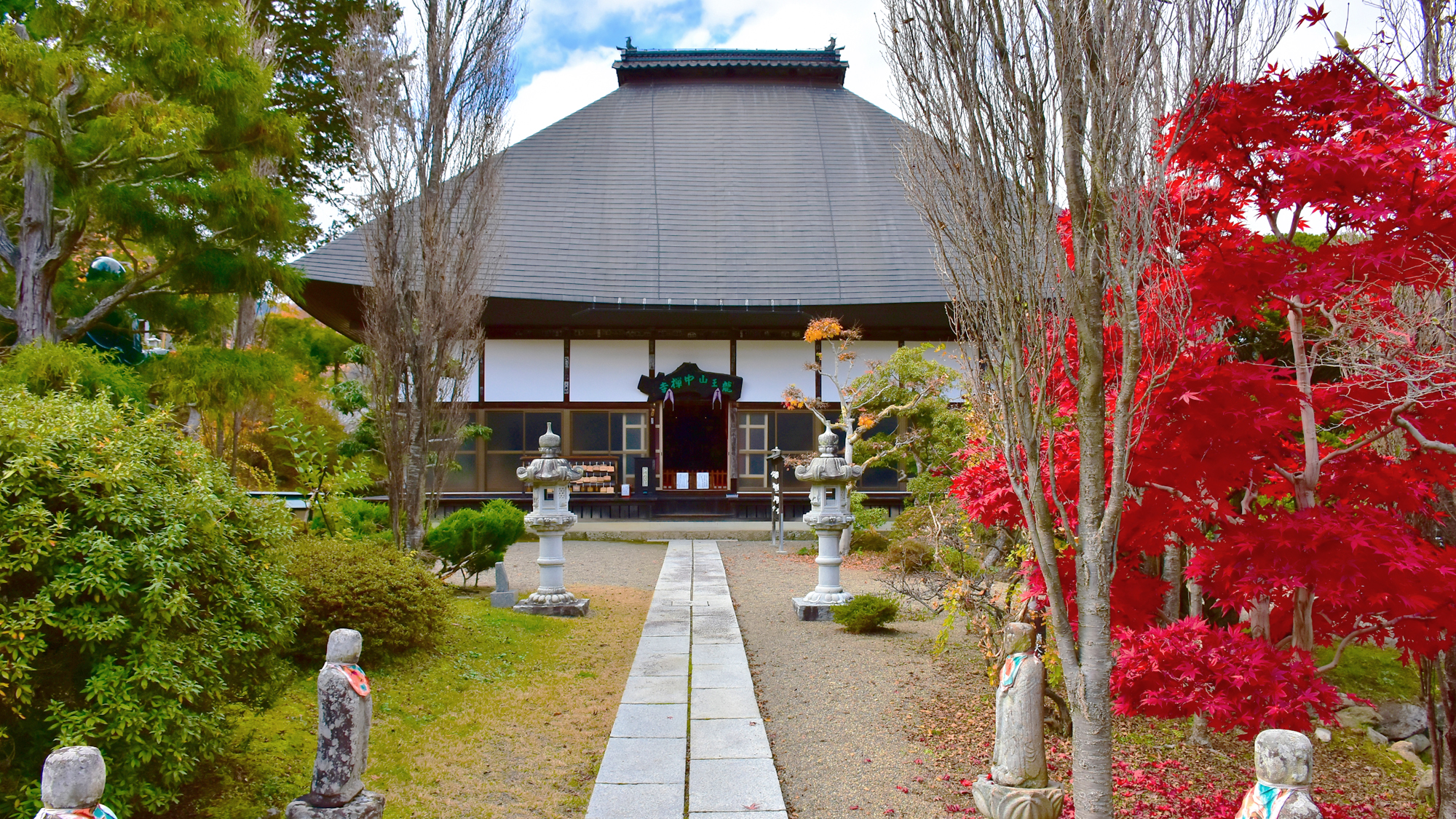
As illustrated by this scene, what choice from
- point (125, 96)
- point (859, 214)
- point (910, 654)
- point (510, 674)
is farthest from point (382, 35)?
point (859, 214)

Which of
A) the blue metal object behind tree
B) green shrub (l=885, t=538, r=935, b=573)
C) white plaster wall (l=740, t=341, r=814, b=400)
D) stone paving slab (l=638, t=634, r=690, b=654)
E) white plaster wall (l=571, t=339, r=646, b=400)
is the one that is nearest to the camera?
stone paving slab (l=638, t=634, r=690, b=654)

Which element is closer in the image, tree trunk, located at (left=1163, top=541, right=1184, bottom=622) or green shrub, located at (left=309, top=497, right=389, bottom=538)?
tree trunk, located at (left=1163, top=541, right=1184, bottom=622)

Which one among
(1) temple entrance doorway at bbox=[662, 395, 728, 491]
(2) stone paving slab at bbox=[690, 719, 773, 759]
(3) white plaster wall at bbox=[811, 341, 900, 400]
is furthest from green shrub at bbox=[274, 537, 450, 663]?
(1) temple entrance doorway at bbox=[662, 395, 728, 491]

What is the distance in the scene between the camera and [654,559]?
511 inches

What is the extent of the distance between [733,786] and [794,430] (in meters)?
12.9

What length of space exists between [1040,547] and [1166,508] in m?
1.10

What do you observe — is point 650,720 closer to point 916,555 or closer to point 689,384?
point 916,555

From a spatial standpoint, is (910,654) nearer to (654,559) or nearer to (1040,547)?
(1040,547)

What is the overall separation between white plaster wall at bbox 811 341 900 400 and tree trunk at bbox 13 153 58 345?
12.3m

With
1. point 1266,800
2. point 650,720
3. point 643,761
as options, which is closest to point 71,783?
point 643,761

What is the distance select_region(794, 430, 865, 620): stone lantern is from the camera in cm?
852

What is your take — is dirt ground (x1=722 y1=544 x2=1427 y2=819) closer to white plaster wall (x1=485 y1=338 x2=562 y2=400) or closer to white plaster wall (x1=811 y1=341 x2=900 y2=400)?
white plaster wall (x1=811 y1=341 x2=900 y2=400)

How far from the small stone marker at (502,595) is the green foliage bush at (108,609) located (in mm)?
4845

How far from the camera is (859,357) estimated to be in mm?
16672
